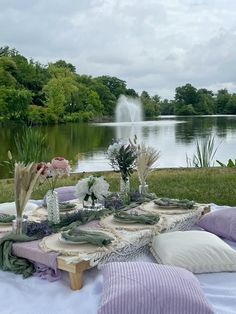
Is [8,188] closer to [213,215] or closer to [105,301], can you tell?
[213,215]

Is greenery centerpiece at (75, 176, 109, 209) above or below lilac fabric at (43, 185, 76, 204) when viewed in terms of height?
above

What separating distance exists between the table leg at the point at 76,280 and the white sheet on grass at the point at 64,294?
0.09ft

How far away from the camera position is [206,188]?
526 cm

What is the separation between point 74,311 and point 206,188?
363 centimetres

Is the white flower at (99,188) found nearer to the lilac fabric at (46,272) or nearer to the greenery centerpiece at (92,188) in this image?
the greenery centerpiece at (92,188)

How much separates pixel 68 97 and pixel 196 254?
3253 cm

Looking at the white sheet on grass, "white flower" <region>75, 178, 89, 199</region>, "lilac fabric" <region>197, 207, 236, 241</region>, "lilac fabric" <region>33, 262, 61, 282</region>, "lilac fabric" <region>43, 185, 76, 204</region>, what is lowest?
the white sheet on grass

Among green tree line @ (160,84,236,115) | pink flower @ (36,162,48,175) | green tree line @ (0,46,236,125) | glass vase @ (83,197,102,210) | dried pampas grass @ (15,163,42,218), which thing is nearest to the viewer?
dried pampas grass @ (15,163,42,218)

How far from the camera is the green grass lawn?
4.96 meters

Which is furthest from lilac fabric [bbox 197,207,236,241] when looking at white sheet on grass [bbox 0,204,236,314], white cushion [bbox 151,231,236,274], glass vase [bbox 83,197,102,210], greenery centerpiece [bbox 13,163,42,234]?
greenery centerpiece [bbox 13,163,42,234]

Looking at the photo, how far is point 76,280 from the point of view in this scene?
2119 mm

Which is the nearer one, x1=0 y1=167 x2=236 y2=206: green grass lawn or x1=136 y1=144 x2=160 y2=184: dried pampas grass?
x1=136 y1=144 x2=160 y2=184: dried pampas grass

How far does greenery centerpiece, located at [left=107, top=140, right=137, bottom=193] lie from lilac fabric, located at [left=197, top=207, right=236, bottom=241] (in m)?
0.72

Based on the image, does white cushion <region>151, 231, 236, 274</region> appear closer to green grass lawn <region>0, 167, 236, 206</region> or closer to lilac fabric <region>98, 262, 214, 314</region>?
lilac fabric <region>98, 262, 214, 314</region>
